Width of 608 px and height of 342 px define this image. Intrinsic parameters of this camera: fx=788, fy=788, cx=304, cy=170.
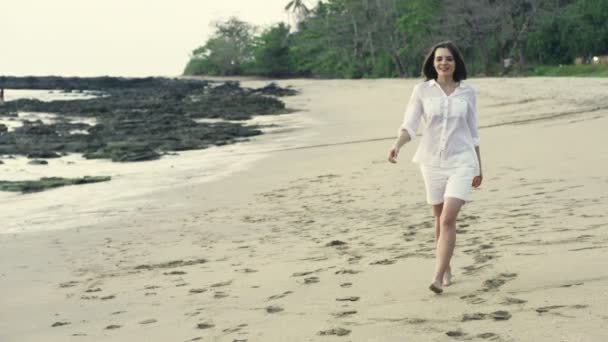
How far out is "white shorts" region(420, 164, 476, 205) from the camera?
4156 mm

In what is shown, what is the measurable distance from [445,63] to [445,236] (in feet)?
3.06

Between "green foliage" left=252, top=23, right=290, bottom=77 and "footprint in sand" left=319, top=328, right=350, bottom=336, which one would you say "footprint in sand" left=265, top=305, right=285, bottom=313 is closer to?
"footprint in sand" left=319, top=328, right=350, bottom=336

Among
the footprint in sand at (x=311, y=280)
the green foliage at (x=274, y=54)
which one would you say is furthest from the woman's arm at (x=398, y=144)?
the green foliage at (x=274, y=54)

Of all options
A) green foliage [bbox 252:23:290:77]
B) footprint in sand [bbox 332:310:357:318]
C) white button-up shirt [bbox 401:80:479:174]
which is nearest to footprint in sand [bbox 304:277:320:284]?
footprint in sand [bbox 332:310:357:318]

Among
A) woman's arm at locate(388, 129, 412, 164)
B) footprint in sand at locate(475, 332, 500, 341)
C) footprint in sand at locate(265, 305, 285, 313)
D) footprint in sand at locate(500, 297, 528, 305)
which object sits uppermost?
woman's arm at locate(388, 129, 412, 164)

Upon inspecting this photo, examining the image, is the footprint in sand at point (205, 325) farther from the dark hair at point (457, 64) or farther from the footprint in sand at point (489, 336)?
the dark hair at point (457, 64)

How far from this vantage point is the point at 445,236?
421 centimetres

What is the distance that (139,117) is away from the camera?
94.8 feet

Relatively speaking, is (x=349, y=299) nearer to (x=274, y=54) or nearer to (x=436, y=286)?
(x=436, y=286)

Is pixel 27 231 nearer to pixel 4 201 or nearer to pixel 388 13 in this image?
pixel 4 201

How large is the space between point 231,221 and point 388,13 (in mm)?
53192

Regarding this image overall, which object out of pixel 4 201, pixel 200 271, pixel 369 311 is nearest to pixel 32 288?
pixel 200 271

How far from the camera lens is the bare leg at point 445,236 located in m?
4.15

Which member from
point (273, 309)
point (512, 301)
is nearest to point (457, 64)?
point (512, 301)
